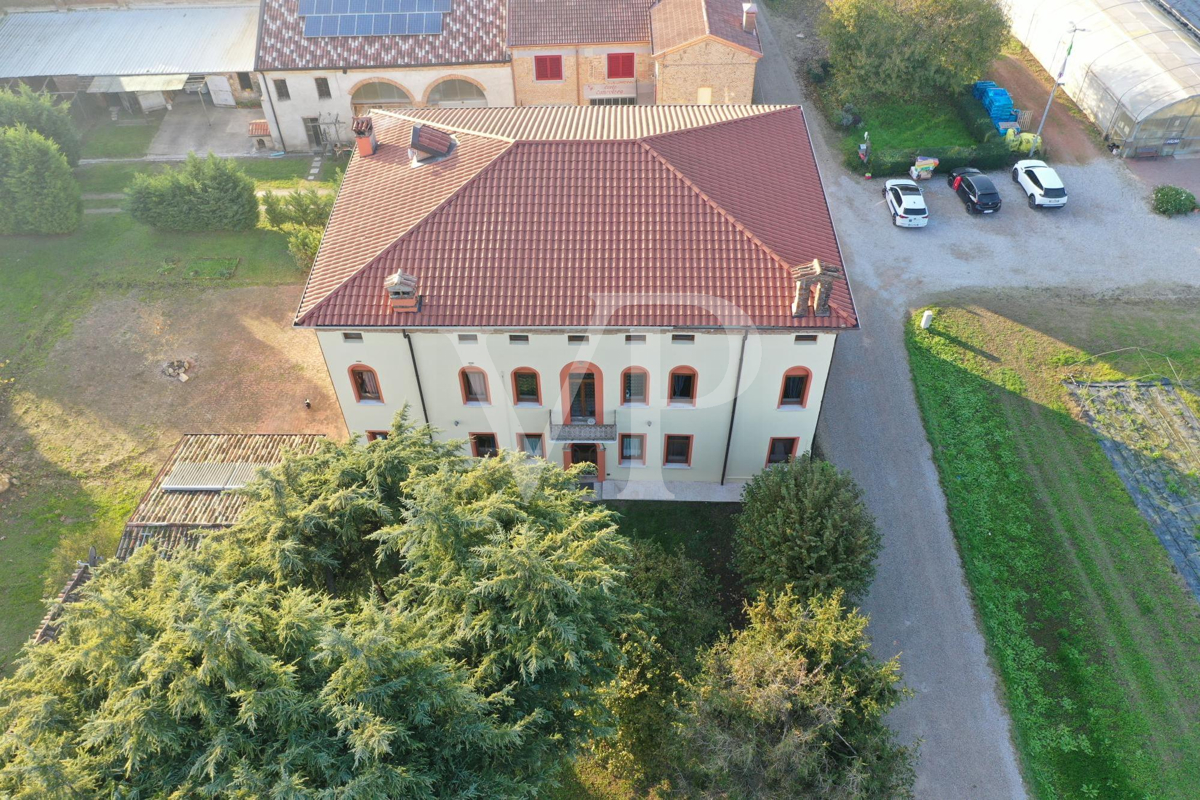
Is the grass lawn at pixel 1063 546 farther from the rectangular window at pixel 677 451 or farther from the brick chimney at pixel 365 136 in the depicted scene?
the brick chimney at pixel 365 136

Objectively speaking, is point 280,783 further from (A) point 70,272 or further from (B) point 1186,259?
(B) point 1186,259

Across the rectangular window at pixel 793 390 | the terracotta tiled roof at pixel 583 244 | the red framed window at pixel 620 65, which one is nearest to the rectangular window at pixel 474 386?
the terracotta tiled roof at pixel 583 244

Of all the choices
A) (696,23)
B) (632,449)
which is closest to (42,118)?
(696,23)

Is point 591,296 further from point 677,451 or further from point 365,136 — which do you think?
point 365,136

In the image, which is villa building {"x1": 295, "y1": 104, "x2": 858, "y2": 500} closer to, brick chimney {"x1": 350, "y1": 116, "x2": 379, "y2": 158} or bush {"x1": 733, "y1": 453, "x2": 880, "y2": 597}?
brick chimney {"x1": 350, "y1": 116, "x2": 379, "y2": 158}

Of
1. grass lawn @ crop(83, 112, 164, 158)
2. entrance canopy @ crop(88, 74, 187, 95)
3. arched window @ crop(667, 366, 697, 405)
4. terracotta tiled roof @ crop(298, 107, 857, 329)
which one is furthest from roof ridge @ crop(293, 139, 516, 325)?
grass lawn @ crop(83, 112, 164, 158)

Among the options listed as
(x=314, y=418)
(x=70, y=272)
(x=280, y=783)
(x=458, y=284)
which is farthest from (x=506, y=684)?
(x=70, y=272)
